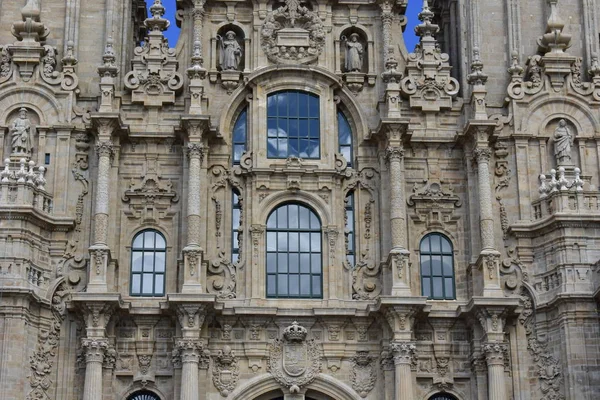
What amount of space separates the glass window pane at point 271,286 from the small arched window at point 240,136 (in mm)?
2982


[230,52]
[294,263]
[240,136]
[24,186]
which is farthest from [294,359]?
[230,52]

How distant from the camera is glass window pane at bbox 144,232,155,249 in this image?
1256 inches

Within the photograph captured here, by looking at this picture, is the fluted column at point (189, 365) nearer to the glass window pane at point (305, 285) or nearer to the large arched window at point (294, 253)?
the large arched window at point (294, 253)

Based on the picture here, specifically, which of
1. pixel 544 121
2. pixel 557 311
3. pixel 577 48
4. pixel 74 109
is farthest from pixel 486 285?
pixel 74 109

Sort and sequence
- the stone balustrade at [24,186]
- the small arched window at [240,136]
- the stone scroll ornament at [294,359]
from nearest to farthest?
the stone scroll ornament at [294,359], the stone balustrade at [24,186], the small arched window at [240,136]

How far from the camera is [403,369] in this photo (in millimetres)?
30141

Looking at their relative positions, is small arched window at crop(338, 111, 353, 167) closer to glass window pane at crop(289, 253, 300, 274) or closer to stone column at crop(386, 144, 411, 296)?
stone column at crop(386, 144, 411, 296)

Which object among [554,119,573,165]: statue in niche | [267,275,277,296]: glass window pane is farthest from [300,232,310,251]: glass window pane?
[554,119,573,165]: statue in niche

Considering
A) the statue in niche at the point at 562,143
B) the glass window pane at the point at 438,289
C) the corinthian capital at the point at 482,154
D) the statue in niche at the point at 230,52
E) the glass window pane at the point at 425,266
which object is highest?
the statue in niche at the point at 230,52

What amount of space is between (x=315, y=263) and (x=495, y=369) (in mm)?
4799

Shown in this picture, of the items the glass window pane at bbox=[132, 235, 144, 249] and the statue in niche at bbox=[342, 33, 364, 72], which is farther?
the statue in niche at bbox=[342, 33, 364, 72]

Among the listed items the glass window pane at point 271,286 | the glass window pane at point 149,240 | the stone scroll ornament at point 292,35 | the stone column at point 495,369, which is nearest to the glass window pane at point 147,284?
the glass window pane at point 149,240

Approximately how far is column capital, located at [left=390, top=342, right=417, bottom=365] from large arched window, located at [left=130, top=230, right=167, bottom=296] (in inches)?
212

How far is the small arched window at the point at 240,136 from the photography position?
33.0 metres
